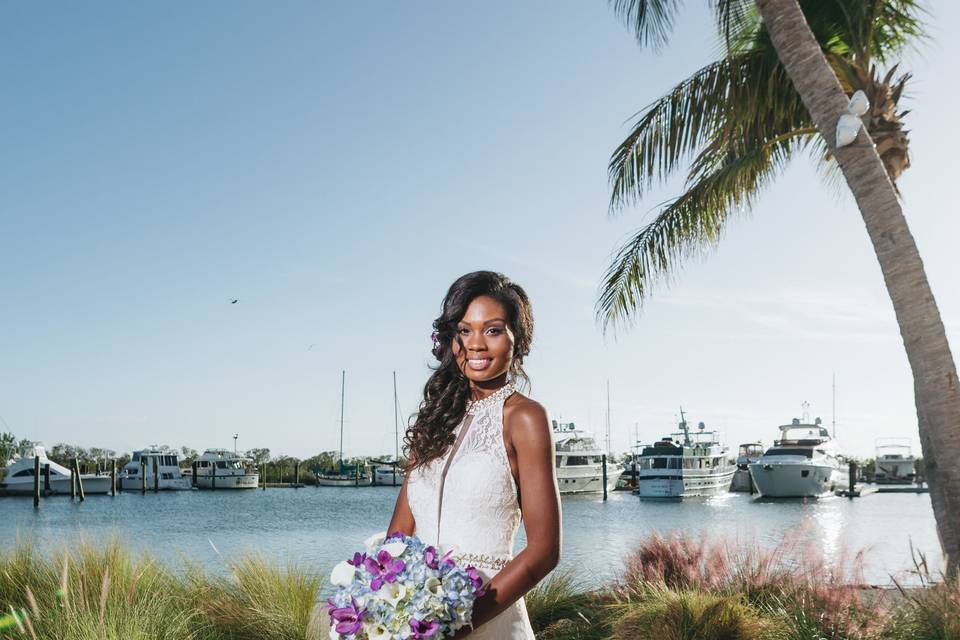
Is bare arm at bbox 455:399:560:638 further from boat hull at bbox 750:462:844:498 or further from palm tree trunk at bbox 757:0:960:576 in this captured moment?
boat hull at bbox 750:462:844:498

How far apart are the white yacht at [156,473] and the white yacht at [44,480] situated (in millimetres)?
5795

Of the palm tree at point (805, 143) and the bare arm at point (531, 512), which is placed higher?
the palm tree at point (805, 143)

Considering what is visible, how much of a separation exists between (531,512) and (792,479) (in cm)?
6306

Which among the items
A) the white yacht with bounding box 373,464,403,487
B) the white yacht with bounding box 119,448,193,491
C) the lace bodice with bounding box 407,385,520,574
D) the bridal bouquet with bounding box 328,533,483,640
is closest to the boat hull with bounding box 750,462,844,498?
the white yacht with bounding box 373,464,403,487

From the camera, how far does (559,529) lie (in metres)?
2.58

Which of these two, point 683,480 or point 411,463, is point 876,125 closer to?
point 411,463

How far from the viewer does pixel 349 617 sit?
244 centimetres

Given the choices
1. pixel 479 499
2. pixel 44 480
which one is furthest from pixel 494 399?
pixel 44 480

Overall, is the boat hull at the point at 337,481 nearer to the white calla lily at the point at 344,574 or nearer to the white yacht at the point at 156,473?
the white yacht at the point at 156,473

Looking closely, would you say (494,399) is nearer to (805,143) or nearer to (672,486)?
(805,143)

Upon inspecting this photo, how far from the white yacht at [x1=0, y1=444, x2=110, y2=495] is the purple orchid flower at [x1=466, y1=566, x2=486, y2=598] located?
83.6 m

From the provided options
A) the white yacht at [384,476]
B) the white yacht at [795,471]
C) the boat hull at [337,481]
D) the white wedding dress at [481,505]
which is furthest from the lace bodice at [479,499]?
the boat hull at [337,481]

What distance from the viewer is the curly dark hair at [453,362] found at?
2.87m

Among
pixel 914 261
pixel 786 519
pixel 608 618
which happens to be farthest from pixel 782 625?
pixel 786 519
